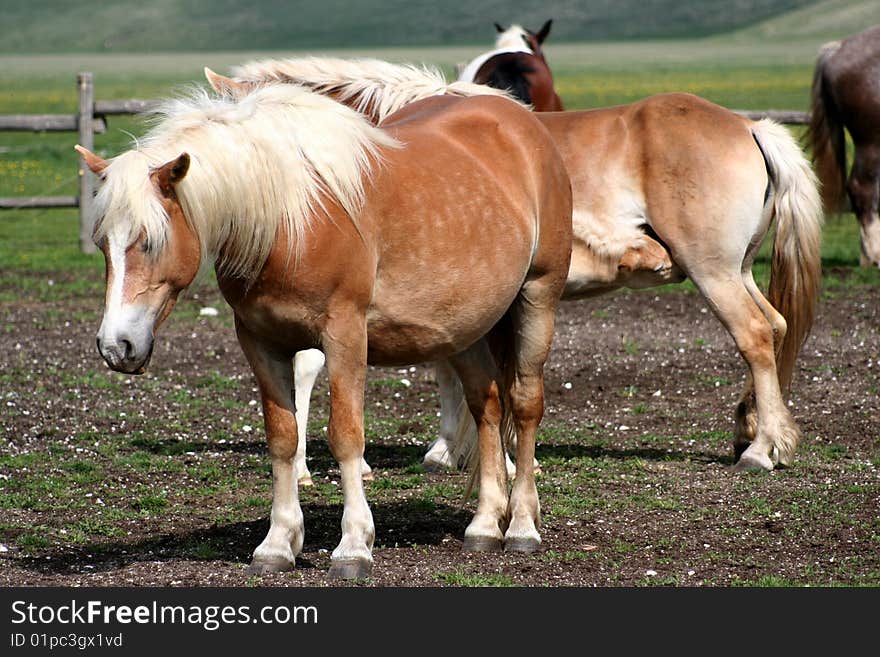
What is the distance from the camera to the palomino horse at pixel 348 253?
4164mm

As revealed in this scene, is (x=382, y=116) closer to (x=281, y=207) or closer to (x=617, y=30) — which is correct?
(x=281, y=207)

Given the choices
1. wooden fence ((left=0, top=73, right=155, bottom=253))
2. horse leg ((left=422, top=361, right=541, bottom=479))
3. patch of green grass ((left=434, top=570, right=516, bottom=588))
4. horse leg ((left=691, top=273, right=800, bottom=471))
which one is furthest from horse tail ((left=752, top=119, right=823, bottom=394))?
wooden fence ((left=0, top=73, right=155, bottom=253))

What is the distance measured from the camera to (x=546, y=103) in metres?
8.66

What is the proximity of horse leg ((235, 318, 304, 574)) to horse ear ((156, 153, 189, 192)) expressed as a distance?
2.27 feet

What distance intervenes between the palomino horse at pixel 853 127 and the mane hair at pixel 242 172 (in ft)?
30.7

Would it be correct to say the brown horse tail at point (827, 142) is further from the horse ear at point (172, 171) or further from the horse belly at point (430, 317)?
the horse ear at point (172, 171)

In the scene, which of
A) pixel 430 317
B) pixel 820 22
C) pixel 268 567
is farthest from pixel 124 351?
pixel 820 22

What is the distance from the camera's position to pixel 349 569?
4.56 meters

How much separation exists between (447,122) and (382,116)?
4.57ft

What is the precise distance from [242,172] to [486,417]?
5.44ft

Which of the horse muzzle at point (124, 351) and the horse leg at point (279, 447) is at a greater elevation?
the horse muzzle at point (124, 351)

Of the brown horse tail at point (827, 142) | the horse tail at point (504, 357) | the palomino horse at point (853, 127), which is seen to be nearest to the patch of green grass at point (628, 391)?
the horse tail at point (504, 357)

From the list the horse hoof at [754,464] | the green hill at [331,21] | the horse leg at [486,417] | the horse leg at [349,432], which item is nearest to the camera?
the horse leg at [349,432]

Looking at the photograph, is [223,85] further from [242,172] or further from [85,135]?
[85,135]
